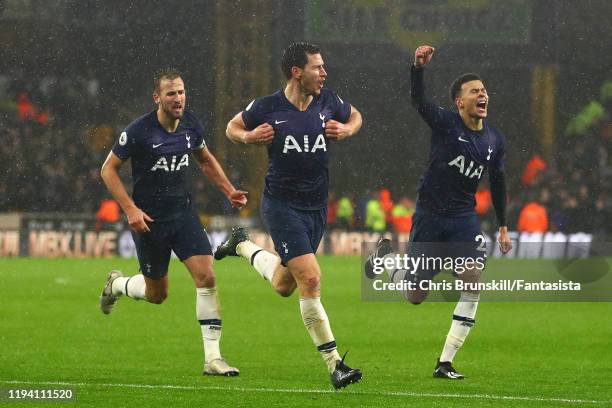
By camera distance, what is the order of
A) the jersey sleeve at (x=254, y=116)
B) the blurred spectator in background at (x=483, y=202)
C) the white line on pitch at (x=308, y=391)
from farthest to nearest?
the blurred spectator in background at (x=483, y=202) → the jersey sleeve at (x=254, y=116) → the white line on pitch at (x=308, y=391)

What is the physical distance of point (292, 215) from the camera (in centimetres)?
1002

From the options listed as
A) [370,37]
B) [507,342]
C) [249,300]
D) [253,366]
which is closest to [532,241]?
[370,37]

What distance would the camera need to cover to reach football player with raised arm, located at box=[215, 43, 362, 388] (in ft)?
32.1

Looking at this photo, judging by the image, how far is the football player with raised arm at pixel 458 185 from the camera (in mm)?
10664

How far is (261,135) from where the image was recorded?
973cm

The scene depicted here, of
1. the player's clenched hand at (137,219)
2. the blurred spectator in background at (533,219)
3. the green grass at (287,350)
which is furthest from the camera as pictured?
the blurred spectator in background at (533,219)

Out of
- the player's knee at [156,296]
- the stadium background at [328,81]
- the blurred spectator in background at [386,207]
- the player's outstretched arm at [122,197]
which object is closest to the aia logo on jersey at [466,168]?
the player's outstretched arm at [122,197]

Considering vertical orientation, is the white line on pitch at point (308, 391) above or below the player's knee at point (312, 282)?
below

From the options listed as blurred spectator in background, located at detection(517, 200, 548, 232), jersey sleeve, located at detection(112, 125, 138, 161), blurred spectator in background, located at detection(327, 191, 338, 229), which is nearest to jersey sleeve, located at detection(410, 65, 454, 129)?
jersey sleeve, located at detection(112, 125, 138, 161)

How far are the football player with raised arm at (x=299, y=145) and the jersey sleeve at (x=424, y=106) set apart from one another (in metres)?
0.50

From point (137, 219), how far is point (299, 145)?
1.28 m

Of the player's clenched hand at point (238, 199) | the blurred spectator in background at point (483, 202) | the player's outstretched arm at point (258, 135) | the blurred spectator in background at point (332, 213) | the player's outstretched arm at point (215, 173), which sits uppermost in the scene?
the player's outstretched arm at point (258, 135)

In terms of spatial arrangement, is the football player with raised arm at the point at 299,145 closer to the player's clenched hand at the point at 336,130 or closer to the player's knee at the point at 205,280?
the player's clenched hand at the point at 336,130

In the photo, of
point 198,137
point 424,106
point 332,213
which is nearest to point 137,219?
point 198,137
